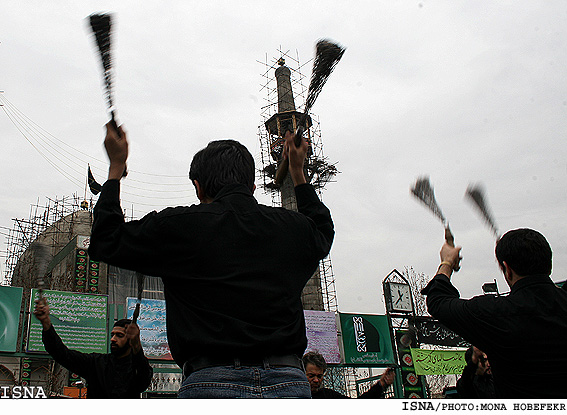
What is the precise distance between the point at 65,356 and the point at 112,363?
35 centimetres

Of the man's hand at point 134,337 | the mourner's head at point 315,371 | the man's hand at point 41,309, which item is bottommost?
the mourner's head at point 315,371

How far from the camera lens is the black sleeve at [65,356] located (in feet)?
12.6

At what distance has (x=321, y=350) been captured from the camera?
18312 mm

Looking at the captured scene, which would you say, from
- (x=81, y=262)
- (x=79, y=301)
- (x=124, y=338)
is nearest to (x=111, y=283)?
(x=81, y=262)

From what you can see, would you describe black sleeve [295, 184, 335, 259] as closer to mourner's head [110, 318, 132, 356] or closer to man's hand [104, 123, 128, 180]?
man's hand [104, 123, 128, 180]

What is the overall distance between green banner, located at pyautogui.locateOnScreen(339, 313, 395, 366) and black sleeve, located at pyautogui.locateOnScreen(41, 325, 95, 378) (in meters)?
15.6

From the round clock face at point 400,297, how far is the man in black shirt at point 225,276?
19.2 m

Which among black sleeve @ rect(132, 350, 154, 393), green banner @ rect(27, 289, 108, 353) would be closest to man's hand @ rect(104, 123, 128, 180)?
black sleeve @ rect(132, 350, 154, 393)

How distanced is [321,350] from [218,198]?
17.1m

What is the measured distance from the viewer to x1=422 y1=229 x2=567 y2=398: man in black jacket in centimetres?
228

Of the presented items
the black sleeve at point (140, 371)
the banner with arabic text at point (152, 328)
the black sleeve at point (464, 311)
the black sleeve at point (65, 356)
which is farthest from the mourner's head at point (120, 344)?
the banner with arabic text at point (152, 328)

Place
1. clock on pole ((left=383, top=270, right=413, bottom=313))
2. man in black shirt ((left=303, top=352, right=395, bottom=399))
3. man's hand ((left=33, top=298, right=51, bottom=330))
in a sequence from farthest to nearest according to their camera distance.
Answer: clock on pole ((left=383, top=270, right=413, bottom=313)) < man in black shirt ((left=303, top=352, right=395, bottom=399)) < man's hand ((left=33, top=298, right=51, bottom=330))

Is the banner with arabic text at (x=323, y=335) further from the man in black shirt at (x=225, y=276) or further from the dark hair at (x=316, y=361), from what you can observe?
the man in black shirt at (x=225, y=276)

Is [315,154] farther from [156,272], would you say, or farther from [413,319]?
[156,272]
